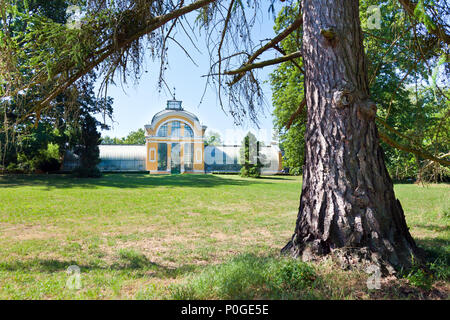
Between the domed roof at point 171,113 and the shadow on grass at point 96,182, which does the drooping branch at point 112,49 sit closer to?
the shadow on grass at point 96,182

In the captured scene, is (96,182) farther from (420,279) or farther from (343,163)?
(420,279)

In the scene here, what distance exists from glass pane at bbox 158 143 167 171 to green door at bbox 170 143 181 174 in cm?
103

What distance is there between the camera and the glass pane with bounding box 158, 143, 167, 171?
3045 cm

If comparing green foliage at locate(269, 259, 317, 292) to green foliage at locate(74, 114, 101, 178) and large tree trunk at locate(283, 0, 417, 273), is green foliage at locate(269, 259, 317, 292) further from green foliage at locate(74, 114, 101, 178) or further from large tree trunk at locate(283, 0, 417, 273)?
green foliage at locate(74, 114, 101, 178)

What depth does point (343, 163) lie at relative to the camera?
2.59 meters

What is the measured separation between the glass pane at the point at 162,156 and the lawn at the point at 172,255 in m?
22.0

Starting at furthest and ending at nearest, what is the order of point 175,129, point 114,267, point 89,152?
1. point 175,129
2. point 89,152
3. point 114,267

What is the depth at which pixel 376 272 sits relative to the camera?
7.55ft

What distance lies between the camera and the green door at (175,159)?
30050mm

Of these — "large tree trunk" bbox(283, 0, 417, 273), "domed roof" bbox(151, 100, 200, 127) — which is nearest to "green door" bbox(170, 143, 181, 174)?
"domed roof" bbox(151, 100, 200, 127)

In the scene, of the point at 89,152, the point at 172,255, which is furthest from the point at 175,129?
the point at 172,255

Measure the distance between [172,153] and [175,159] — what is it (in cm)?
78

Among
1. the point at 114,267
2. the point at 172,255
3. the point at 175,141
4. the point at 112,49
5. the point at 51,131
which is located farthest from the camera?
the point at 175,141
